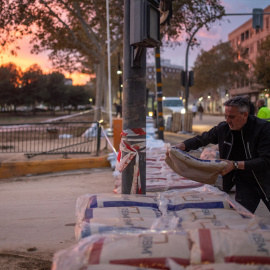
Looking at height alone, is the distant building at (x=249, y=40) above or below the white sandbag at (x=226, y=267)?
above

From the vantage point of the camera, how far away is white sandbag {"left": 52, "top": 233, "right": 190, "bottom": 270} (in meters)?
2.12

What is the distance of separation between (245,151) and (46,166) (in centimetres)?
696

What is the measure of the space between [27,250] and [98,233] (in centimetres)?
187

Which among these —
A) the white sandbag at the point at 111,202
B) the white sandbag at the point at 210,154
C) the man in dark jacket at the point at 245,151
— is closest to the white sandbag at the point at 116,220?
the white sandbag at the point at 111,202

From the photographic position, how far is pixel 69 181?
325 inches

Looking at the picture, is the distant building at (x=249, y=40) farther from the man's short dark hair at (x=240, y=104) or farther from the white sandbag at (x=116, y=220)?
the white sandbag at (x=116, y=220)

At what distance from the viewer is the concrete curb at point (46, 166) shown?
9.12 meters

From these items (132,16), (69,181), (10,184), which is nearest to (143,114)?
(132,16)

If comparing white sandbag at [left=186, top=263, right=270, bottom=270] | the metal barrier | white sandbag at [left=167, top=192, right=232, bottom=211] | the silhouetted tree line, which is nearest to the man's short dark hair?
white sandbag at [left=167, top=192, right=232, bottom=211]

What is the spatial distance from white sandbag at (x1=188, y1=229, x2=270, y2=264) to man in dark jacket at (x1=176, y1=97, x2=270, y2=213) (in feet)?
3.04

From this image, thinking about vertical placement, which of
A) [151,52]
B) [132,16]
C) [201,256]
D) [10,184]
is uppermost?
[151,52]

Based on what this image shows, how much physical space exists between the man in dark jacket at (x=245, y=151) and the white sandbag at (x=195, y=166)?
0.08 metres

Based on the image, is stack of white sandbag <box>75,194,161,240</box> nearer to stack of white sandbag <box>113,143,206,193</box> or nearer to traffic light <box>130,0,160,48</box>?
traffic light <box>130,0,160,48</box>

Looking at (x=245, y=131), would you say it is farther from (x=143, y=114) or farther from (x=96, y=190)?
(x=96, y=190)
